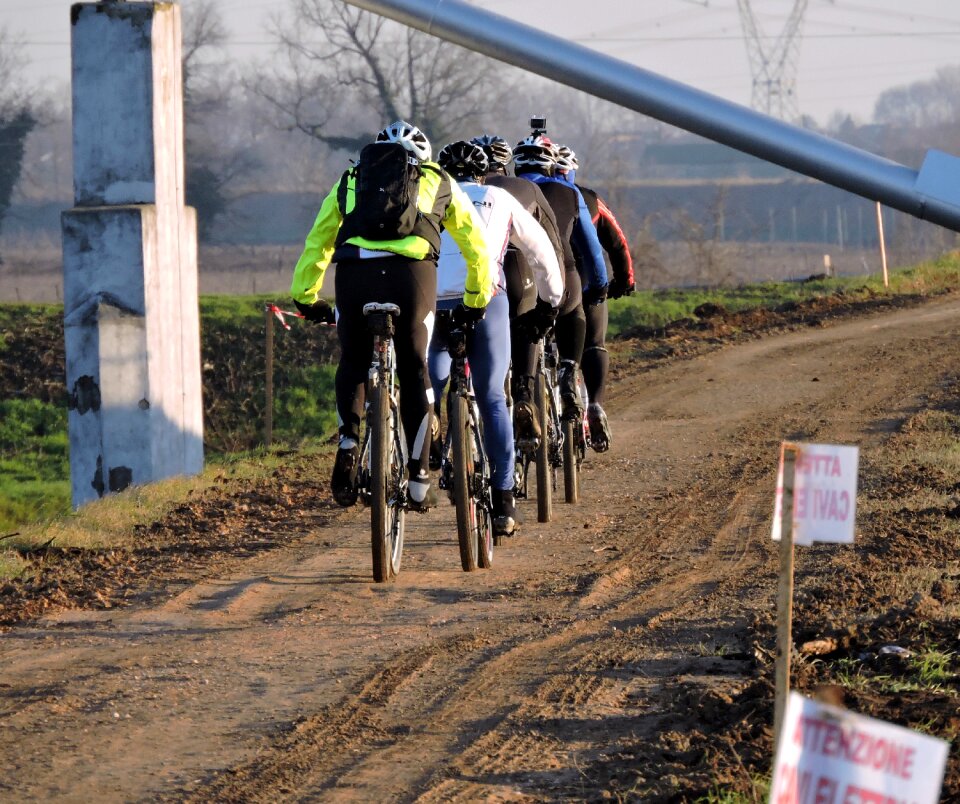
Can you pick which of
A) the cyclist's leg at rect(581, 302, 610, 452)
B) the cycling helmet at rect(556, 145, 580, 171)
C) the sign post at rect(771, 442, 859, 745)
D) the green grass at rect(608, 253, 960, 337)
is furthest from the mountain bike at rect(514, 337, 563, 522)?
the green grass at rect(608, 253, 960, 337)

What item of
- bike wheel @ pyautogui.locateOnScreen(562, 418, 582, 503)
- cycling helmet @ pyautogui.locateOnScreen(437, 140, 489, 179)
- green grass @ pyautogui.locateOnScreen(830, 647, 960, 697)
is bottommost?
green grass @ pyautogui.locateOnScreen(830, 647, 960, 697)

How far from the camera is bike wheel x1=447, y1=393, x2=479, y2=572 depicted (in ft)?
23.0

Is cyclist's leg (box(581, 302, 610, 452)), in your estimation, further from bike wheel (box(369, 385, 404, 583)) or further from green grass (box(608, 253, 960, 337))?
green grass (box(608, 253, 960, 337))

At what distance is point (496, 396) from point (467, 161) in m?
1.20

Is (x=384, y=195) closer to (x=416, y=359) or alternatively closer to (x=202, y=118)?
(x=416, y=359)

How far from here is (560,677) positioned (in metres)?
5.36

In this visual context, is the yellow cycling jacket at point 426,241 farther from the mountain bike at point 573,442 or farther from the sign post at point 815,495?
the sign post at point 815,495

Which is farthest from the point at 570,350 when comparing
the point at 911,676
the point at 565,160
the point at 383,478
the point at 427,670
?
the point at 911,676

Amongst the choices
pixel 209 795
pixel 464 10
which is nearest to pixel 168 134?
pixel 464 10

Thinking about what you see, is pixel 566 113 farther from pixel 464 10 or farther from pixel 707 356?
pixel 464 10

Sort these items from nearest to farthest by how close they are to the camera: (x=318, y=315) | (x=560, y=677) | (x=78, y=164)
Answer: (x=560, y=677) → (x=318, y=315) → (x=78, y=164)

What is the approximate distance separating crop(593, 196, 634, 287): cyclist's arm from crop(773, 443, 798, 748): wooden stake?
5.58 meters

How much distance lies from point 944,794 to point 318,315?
4121 millimetres

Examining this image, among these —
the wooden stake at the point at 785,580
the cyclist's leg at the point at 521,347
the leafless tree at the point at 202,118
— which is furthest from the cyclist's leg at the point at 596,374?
the leafless tree at the point at 202,118
